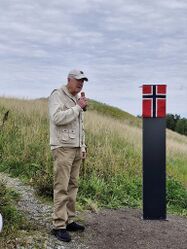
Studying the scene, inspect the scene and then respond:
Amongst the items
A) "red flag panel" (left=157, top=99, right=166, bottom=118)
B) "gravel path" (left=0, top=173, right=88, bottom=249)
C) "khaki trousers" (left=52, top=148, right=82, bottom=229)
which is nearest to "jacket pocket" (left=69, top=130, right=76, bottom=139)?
"khaki trousers" (left=52, top=148, right=82, bottom=229)

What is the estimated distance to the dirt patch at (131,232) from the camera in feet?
21.5

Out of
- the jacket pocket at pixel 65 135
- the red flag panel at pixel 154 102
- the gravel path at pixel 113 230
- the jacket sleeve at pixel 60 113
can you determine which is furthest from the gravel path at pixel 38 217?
the red flag panel at pixel 154 102

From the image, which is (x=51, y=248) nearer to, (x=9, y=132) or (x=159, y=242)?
(x=159, y=242)

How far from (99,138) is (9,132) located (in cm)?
252

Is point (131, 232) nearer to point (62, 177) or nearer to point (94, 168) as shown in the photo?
point (62, 177)

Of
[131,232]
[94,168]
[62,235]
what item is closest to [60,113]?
[62,235]

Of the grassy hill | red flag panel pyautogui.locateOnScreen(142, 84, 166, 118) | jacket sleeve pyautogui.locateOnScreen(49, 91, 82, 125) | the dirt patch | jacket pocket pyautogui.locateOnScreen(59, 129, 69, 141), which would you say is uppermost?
red flag panel pyautogui.locateOnScreen(142, 84, 166, 118)

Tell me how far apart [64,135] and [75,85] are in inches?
24.5

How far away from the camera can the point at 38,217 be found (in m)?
7.12

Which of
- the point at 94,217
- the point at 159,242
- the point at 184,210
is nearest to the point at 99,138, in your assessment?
the point at 184,210

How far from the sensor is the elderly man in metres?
6.07

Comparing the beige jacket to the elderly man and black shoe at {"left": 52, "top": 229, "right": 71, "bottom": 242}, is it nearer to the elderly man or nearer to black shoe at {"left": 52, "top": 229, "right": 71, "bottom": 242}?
the elderly man

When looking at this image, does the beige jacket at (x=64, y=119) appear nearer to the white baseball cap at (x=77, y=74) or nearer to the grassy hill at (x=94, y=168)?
the white baseball cap at (x=77, y=74)

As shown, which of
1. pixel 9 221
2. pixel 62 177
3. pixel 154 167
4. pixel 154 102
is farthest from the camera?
pixel 154 167
